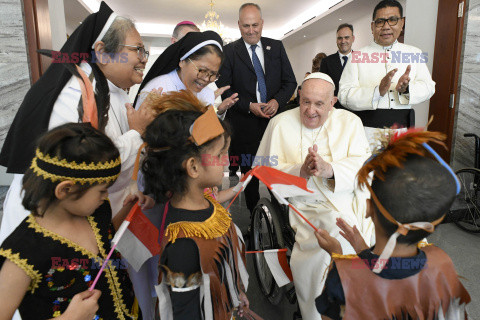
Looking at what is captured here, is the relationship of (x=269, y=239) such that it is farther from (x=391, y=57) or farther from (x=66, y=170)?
(x=391, y=57)

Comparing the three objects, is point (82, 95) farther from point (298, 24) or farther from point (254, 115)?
point (298, 24)

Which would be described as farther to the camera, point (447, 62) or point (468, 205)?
point (447, 62)

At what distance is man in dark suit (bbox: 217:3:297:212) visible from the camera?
12.0 feet

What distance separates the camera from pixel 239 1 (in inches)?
410

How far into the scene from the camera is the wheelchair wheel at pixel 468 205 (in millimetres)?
3830

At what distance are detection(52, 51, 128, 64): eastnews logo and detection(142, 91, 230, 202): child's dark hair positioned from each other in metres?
0.53

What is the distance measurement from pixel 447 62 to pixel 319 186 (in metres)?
3.48

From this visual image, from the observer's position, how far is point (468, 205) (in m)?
3.92

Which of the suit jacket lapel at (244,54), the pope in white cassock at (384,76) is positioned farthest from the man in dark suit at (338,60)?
the suit jacket lapel at (244,54)

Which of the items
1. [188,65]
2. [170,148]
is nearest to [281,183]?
[170,148]

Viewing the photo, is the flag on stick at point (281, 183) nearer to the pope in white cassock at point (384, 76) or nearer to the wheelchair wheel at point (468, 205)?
the pope in white cassock at point (384, 76)

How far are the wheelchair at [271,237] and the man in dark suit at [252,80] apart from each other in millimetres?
976

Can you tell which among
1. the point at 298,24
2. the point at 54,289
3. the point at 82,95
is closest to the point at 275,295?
the point at 54,289

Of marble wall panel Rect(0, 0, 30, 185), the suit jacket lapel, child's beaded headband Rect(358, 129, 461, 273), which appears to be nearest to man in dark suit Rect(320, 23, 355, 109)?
the suit jacket lapel
